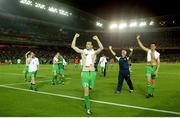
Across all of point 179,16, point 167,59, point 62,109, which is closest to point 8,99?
point 62,109

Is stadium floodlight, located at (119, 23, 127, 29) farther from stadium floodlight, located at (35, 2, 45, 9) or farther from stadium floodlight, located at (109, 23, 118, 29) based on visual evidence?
stadium floodlight, located at (35, 2, 45, 9)

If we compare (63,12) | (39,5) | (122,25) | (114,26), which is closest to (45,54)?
(63,12)

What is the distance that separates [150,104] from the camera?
11.7 metres

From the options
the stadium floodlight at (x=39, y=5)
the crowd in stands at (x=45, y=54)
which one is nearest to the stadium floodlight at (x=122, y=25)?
the crowd in stands at (x=45, y=54)

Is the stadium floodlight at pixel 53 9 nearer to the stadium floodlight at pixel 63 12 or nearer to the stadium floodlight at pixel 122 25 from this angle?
the stadium floodlight at pixel 63 12

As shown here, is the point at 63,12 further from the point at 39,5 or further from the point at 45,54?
the point at 45,54

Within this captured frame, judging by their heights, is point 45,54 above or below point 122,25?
below

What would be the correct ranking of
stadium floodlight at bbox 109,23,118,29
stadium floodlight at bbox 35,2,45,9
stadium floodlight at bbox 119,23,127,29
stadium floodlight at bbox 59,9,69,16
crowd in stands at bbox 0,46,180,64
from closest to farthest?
crowd in stands at bbox 0,46,180,64
stadium floodlight at bbox 35,2,45,9
stadium floodlight at bbox 59,9,69,16
stadium floodlight at bbox 119,23,127,29
stadium floodlight at bbox 109,23,118,29

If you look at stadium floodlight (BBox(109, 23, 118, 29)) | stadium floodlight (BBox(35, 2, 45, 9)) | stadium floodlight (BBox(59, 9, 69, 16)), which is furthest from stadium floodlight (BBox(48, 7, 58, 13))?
stadium floodlight (BBox(109, 23, 118, 29))

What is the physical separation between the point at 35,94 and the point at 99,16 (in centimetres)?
7907

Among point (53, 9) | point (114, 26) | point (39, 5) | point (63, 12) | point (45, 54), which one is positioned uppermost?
point (39, 5)

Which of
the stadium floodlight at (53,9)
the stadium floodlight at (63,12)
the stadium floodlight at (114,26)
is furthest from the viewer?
the stadium floodlight at (114,26)

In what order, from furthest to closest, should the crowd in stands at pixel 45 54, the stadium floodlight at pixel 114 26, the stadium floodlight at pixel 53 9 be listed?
the stadium floodlight at pixel 114 26, the stadium floodlight at pixel 53 9, the crowd in stands at pixel 45 54

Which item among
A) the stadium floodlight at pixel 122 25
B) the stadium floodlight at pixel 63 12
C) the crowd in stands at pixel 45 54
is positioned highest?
the stadium floodlight at pixel 63 12
